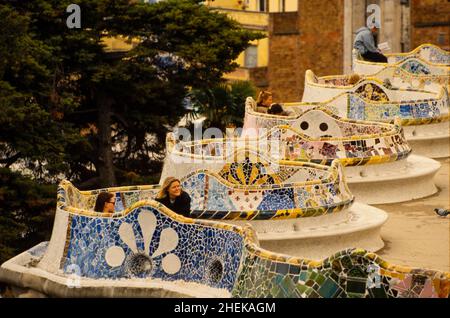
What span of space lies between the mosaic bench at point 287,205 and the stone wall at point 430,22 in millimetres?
32877

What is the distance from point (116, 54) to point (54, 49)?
3.97 m

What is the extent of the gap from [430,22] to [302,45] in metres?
8.49

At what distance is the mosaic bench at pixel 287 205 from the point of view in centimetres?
1892

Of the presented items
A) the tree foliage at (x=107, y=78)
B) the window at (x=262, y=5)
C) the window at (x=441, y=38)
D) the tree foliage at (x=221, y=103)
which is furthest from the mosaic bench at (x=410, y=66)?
the window at (x=262, y=5)

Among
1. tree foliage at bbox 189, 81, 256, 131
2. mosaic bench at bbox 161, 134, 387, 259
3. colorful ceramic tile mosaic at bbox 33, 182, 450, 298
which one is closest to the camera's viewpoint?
colorful ceramic tile mosaic at bbox 33, 182, 450, 298

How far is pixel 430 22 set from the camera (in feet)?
181

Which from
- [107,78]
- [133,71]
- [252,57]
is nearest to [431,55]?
[107,78]

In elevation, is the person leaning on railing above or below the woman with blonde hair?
above

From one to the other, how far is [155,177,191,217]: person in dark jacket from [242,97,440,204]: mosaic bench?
6.76 metres

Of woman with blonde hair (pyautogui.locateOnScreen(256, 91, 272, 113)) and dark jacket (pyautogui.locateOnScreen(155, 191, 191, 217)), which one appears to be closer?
dark jacket (pyautogui.locateOnScreen(155, 191, 191, 217))

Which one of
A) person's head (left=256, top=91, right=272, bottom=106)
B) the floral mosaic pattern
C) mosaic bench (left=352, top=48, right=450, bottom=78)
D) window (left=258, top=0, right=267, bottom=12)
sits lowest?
the floral mosaic pattern

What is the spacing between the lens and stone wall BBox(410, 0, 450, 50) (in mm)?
54344

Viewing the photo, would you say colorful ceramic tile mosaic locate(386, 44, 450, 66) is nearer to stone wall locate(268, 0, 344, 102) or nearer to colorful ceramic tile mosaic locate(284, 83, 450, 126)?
colorful ceramic tile mosaic locate(284, 83, 450, 126)

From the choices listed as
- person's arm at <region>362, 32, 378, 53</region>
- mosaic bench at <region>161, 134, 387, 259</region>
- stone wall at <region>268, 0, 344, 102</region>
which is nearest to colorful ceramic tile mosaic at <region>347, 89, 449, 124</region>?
person's arm at <region>362, 32, 378, 53</region>
